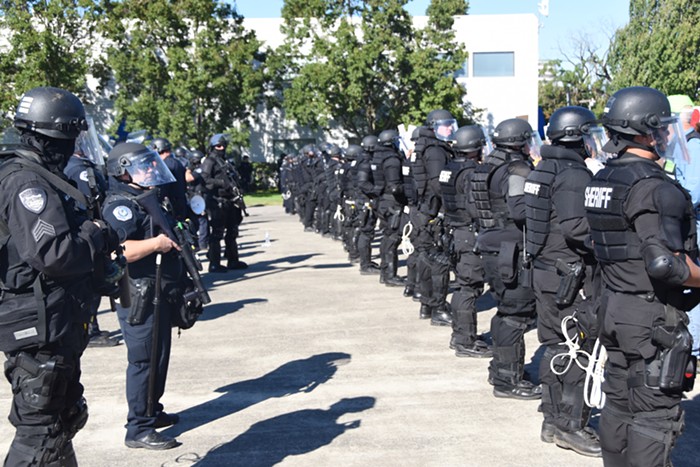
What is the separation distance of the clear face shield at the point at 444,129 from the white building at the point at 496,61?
31.2 meters

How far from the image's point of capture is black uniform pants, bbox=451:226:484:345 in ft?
25.1

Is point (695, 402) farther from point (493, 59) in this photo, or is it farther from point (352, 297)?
point (493, 59)

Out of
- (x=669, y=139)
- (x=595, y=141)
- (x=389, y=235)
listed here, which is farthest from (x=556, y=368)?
(x=389, y=235)

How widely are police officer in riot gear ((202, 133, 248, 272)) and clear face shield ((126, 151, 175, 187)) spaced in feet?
26.7

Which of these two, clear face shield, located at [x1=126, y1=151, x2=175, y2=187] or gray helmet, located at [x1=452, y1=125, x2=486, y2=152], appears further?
gray helmet, located at [x1=452, y1=125, x2=486, y2=152]

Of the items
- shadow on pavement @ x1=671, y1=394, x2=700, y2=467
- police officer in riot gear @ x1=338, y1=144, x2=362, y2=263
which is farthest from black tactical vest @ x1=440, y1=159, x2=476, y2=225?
police officer in riot gear @ x1=338, y1=144, x2=362, y2=263

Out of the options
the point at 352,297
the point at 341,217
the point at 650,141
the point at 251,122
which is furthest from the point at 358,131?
the point at 650,141

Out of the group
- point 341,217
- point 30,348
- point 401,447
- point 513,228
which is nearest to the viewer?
point 30,348

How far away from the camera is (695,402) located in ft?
19.7

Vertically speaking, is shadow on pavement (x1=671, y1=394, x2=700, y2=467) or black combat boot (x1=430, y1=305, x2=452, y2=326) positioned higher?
black combat boot (x1=430, y1=305, x2=452, y2=326)

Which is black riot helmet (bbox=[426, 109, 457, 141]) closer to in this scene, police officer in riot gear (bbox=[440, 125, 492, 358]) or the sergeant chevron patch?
police officer in riot gear (bbox=[440, 125, 492, 358])

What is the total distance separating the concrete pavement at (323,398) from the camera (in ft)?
17.4

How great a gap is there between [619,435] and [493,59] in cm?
3793

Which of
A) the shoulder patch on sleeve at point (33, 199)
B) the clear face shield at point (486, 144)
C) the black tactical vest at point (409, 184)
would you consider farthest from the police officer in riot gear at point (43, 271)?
the black tactical vest at point (409, 184)
